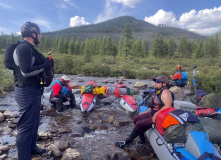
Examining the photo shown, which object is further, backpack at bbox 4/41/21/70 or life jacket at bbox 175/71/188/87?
life jacket at bbox 175/71/188/87

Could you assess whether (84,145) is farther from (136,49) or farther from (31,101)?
(136,49)

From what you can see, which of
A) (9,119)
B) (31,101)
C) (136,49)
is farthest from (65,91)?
(136,49)

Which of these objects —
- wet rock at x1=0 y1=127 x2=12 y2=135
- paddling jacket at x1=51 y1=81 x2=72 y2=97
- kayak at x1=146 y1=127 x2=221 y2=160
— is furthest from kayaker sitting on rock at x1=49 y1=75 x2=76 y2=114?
kayak at x1=146 y1=127 x2=221 y2=160

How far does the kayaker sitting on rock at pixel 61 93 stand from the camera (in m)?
8.04

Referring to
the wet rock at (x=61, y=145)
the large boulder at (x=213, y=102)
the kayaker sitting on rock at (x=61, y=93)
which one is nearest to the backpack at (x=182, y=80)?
the large boulder at (x=213, y=102)

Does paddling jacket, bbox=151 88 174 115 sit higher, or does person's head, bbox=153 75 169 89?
person's head, bbox=153 75 169 89

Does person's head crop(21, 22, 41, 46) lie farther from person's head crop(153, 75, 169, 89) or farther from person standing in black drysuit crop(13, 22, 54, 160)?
person's head crop(153, 75, 169, 89)

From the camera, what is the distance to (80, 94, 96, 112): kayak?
797 centimetres

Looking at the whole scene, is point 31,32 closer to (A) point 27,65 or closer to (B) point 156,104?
(A) point 27,65

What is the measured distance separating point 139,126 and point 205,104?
216 cm

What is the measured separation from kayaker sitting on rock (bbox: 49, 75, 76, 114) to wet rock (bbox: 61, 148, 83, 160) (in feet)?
12.3

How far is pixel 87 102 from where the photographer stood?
812 cm

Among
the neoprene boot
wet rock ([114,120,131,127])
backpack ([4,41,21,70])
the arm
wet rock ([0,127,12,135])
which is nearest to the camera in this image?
backpack ([4,41,21,70])

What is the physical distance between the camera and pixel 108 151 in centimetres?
473
